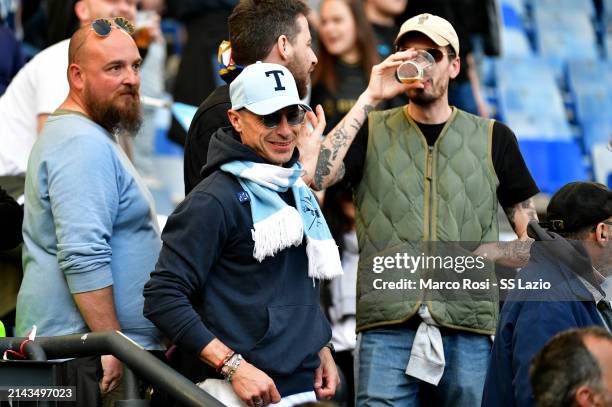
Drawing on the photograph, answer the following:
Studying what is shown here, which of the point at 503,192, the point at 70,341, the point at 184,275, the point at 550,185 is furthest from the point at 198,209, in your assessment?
the point at 550,185

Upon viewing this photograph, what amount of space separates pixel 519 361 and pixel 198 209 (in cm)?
136

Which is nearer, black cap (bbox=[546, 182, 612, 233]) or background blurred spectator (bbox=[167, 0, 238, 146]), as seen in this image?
black cap (bbox=[546, 182, 612, 233])

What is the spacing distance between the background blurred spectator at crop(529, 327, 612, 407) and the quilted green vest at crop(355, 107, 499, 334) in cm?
132

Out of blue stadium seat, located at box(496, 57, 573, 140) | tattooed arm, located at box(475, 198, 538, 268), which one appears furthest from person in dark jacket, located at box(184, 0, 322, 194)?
blue stadium seat, located at box(496, 57, 573, 140)

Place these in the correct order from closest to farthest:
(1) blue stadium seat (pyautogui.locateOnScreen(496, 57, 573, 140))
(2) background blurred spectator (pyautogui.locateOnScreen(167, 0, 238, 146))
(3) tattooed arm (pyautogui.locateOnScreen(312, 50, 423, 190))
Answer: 1. (3) tattooed arm (pyautogui.locateOnScreen(312, 50, 423, 190))
2. (2) background blurred spectator (pyautogui.locateOnScreen(167, 0, 238, 146))
3. (1) blue stadium seat (pyautogui.locateOnScreen(496, 57, 573, 140))

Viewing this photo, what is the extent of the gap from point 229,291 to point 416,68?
1596 mm

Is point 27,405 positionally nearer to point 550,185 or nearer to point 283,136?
point 283,136

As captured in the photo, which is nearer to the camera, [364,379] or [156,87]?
[364,379]

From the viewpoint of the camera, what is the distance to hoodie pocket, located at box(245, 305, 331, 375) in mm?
4715

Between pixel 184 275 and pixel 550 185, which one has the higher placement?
pixel 550 185

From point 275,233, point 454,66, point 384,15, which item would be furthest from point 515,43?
point 275,233

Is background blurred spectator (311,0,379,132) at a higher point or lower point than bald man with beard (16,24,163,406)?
higher

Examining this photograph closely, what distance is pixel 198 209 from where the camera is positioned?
15.6ft

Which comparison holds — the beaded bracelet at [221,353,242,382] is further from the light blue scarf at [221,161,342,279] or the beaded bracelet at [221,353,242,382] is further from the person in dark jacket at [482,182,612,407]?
the person in dark jacket at [482,182,612,407]
